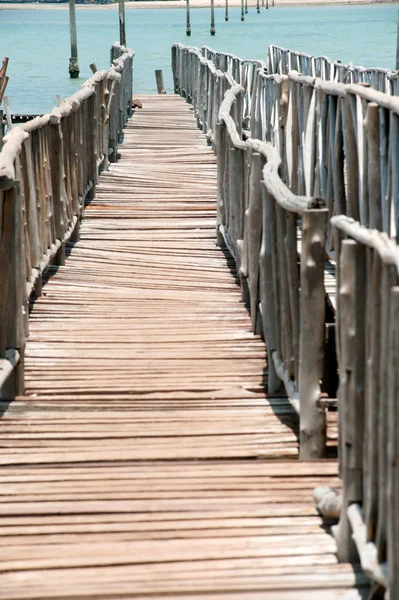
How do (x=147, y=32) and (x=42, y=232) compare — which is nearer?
(x=42, y=232)

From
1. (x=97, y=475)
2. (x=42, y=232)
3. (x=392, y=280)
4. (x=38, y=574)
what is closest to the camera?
(x=392, y=280)

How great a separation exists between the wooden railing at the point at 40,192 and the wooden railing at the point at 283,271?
48.8 inches

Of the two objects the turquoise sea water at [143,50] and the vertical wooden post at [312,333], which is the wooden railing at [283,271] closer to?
the vertical wooden post at [312,333]

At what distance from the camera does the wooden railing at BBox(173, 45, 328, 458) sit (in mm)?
4379

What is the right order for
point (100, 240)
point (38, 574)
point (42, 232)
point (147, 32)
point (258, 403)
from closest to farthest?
point (38, 574) → point (258, 403) → point (42, 232) → point (100, 240) → point (147, 32)

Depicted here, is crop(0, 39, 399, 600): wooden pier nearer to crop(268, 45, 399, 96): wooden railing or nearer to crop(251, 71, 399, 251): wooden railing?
crop(251, 71, 399, 251): wooden railing

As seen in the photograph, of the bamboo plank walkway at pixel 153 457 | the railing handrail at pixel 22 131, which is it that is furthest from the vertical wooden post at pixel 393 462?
the railing handrail at pixel 22 131

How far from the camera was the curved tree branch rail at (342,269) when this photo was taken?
10.3ft

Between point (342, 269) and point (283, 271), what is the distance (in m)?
1.62

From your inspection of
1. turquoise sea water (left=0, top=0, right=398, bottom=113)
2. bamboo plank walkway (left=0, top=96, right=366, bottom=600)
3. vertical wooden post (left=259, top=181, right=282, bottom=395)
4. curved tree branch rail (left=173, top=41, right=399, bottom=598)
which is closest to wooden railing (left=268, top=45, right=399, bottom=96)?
curved tree branch rail (left=173, top=41, right=399, bottom=598)

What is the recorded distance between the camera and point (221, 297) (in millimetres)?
7602

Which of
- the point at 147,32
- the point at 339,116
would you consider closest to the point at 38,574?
the point at 339,116

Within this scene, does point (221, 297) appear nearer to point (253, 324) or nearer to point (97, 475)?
point (253, 324)

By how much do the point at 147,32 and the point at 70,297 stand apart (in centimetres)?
12707
